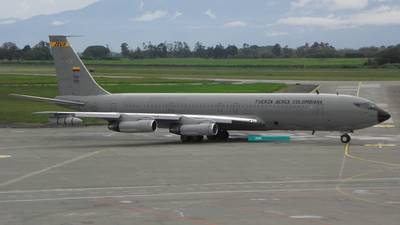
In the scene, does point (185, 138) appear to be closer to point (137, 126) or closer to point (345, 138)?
point (137, 126)

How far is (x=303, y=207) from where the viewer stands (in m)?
17.6

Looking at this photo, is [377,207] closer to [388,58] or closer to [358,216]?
[358,216]

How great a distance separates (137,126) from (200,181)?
14.8 meters

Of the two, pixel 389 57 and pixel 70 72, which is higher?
pixel 389 57

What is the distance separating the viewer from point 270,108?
124ft

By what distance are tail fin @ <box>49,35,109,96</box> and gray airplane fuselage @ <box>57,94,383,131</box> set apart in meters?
2.25

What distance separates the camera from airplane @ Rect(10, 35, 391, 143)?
36.0 m

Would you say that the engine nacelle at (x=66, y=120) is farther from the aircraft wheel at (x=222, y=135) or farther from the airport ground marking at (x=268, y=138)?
the airport ground marking at (x=268, y=138)

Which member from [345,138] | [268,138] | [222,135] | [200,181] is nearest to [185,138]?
[222,135]

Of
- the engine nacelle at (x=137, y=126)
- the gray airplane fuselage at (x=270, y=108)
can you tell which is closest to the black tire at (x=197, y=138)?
the gray airplane fuselage at (x=270, y=108)

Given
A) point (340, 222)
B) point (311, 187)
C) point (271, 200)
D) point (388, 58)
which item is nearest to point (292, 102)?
point (311, 187)

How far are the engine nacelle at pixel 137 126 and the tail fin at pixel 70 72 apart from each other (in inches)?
337

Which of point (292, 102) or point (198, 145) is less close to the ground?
point (292, 102)

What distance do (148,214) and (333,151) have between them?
18.9m
